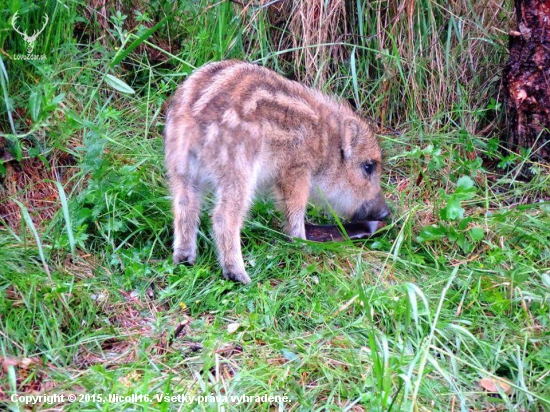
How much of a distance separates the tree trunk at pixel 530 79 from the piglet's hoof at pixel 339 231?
1388mm

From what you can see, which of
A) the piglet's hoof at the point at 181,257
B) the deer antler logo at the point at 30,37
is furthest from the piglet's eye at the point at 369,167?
the deer antler logo at the point at 30,37

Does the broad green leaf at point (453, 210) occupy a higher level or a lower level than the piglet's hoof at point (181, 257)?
higher

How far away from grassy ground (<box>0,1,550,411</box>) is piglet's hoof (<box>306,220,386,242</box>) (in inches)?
4.5

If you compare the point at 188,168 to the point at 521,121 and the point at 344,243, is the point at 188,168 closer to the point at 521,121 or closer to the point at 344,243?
the point at 344,243

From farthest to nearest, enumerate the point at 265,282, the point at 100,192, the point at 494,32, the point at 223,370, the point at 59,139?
A: the point at 494,32 < the point at 59,139 < the point at 100,192 < the point at 265,282 < the point at 223,370

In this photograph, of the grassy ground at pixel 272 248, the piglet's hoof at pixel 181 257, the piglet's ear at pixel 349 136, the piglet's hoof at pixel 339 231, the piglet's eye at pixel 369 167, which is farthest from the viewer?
the piglet's eye at pixel 369 167

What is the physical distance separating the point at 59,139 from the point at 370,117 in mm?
2684

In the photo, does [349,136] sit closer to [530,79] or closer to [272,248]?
[272,248]

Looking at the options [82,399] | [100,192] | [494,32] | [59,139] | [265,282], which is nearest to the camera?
[82,399]

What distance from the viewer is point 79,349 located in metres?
4.48

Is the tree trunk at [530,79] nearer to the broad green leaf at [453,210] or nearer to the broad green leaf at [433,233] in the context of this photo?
the broad green leaf at [453,210]

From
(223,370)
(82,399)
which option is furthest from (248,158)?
(82,399)

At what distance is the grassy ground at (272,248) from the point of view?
4.18 metres

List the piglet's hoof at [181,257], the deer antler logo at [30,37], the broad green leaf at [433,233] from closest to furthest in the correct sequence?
the piglet's hoof at [181,257]
the broad green leaf at [433,233]
the deer antler logo at [30,37]
